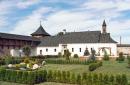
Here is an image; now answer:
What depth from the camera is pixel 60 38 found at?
6325cm

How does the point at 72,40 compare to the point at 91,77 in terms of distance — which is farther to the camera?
the point at 72,40

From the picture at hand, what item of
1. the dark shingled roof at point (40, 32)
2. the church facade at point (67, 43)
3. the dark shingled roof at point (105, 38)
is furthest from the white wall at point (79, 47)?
the dark shingled roof at point (40, 32)

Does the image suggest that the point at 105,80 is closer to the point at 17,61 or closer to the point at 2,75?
the point at 2,75

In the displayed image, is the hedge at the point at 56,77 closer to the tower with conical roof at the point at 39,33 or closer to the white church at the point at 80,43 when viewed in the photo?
the white church at the point at 80,43

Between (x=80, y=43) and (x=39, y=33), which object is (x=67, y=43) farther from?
(x=39, y=33)

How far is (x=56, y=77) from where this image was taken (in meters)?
23.0

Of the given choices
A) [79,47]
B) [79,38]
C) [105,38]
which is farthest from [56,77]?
[79,38]

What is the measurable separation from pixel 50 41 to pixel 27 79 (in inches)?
1627

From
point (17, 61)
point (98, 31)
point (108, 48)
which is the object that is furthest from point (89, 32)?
point (17, 61)

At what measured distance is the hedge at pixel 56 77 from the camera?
2031 cm

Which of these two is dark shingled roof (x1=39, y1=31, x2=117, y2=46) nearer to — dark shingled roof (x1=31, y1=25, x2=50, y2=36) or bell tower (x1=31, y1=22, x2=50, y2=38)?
bell tower (x1=31, y1=22, x2=50, y2=38)

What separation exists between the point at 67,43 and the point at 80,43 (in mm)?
3379

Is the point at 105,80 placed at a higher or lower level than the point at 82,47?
lower

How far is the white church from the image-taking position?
56156 millimetres
